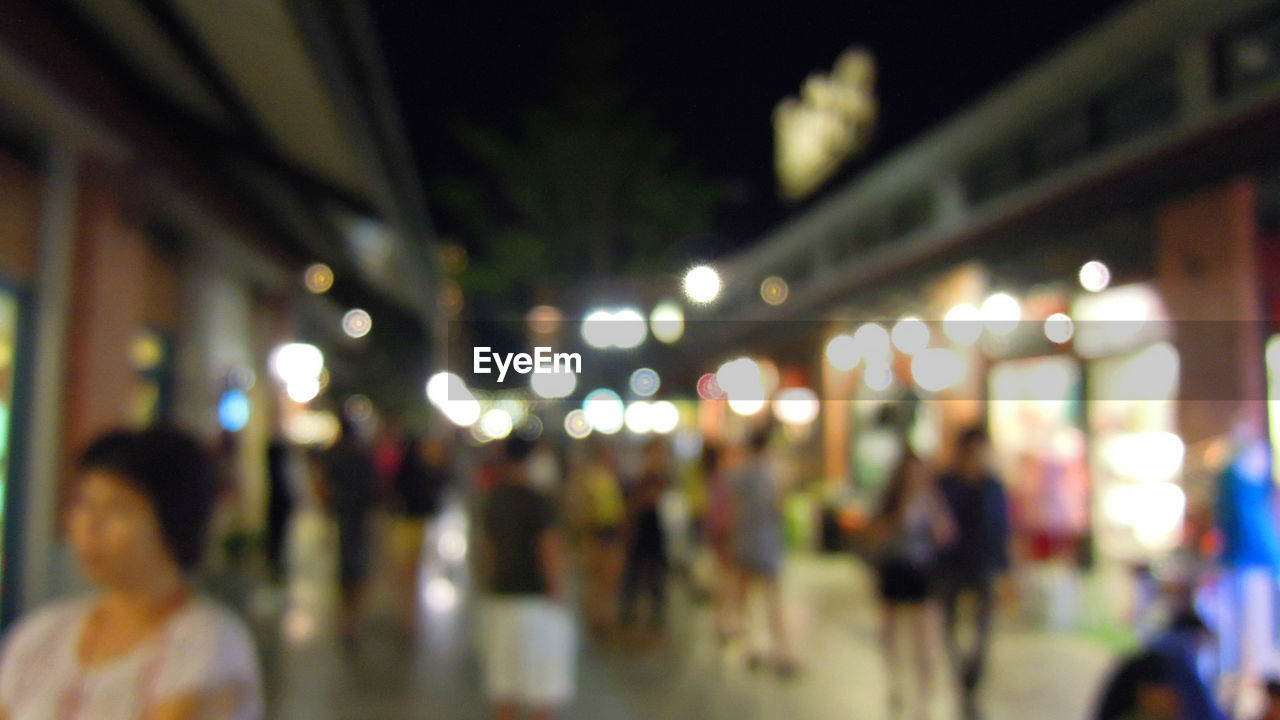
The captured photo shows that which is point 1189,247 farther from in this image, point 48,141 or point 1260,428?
point 48,141

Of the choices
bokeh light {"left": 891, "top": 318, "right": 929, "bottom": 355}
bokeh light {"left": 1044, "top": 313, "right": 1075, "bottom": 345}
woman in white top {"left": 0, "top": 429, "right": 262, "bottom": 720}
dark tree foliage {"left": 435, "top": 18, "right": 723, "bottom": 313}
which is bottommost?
woman in white top {"left": 0, "top": 429, "right": 262, "bottom": 720}

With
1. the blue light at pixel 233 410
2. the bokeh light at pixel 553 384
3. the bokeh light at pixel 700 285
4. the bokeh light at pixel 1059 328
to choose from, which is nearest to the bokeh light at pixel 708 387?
the bokeh light at pixel 700 285

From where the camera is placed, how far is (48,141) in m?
5.98

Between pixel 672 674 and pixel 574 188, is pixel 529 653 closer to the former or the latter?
pixel 672 674

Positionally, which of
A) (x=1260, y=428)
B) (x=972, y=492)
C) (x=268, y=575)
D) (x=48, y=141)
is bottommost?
(x=268, y=575)

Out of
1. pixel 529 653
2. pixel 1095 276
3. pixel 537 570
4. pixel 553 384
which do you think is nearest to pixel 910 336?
pixel 1095 276

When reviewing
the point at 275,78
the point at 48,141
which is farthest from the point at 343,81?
the point at 48,141

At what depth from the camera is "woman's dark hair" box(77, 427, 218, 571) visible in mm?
2029

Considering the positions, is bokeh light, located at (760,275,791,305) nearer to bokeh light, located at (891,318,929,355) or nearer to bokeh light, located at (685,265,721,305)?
bokeh light, located at (685,265,721,305)

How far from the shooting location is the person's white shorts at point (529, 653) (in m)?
4.62

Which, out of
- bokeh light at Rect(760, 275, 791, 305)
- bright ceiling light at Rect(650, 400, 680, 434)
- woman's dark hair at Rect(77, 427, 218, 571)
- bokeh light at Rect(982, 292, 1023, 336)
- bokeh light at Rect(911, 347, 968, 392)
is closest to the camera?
woman's dark hair at Rect(77, 427, 218, 571)

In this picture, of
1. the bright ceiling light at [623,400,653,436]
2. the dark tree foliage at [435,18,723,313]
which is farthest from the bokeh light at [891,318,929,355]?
the bright ceiling light at [623,400,653,436]

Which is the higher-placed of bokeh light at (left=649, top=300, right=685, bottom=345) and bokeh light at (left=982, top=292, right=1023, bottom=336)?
bokeh light at (left=982, top=292, right=1023, bottom=336)

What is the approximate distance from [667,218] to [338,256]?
463cm
